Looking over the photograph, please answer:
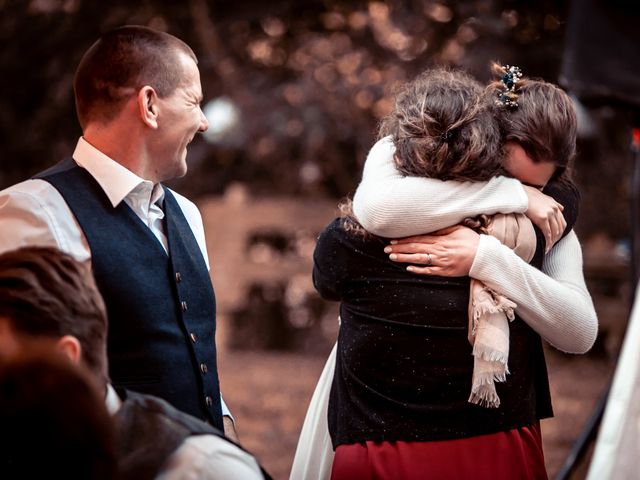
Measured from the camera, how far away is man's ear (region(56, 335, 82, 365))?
1.50m

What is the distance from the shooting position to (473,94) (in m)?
2.17

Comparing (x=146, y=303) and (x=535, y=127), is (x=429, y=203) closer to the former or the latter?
(x=535, y=127)

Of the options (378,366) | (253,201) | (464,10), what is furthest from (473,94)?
(253,201)

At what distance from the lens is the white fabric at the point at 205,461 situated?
5.14 ft

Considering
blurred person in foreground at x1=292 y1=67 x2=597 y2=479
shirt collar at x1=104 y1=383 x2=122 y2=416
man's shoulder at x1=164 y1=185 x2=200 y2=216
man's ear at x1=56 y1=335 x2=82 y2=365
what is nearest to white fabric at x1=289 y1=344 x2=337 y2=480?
blurred person in foreground at x1=292 y1=67 x2=597 y2=479

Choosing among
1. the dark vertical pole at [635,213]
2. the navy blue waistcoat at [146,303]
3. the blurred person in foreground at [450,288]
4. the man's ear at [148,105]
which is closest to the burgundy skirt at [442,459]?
the blurred person in foreground at [450,288]

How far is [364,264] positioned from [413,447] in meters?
0.45

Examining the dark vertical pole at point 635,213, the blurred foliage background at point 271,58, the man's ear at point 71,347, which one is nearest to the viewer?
the man's ear at point 71,347

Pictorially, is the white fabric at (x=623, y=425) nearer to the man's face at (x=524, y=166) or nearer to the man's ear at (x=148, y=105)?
the man's face at (x=524, y=166)

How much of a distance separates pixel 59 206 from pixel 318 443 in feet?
3.06

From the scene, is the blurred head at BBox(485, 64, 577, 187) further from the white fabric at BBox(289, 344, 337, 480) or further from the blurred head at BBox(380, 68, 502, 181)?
the white fabric at BBox(289, 344, 337, 480)

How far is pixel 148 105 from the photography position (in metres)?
2.31

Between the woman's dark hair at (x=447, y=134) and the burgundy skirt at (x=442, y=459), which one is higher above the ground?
the woman's dark hair at (x=447, y=134)

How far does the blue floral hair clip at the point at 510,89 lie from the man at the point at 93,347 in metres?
1.06
